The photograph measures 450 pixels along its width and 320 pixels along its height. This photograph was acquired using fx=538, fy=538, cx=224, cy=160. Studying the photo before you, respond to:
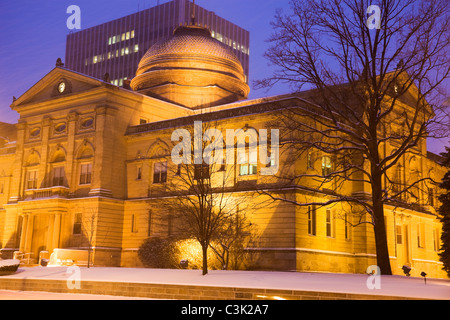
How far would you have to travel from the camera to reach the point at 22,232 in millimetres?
51781

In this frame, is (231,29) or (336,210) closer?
(336,210)

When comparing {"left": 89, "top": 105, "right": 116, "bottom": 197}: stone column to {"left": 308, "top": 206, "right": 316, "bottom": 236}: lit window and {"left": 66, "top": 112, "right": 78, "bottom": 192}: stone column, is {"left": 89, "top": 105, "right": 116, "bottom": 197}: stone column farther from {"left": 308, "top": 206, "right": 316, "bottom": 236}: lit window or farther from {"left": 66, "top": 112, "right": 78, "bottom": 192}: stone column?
{"left": 308, "top": 206, "right": 316, "bottom": 236}: lit window

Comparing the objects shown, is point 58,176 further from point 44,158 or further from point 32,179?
point 32,179

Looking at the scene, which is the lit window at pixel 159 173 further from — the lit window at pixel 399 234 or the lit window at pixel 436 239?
the lit window at pixel 436 239

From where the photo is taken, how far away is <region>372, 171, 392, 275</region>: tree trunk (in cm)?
2838

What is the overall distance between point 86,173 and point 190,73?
59.3 feet

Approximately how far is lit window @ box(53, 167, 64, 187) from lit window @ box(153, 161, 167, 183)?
32.8 feet

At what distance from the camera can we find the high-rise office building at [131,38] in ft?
341

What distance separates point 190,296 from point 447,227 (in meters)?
26.0

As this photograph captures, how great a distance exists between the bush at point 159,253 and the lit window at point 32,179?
15396 mm

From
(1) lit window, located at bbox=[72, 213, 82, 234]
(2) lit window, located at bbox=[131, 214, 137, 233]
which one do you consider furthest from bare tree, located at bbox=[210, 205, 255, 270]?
(1) lit window, located at bbox=[72, 213, 82, 234]

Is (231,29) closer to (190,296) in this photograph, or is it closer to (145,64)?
(145,64)

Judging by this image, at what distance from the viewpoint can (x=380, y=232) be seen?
94.6 feet
